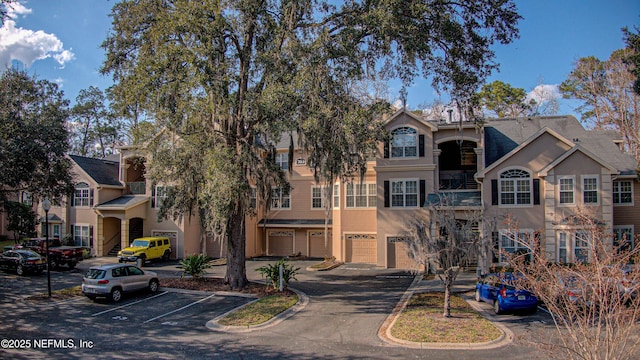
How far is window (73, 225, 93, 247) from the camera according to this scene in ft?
111

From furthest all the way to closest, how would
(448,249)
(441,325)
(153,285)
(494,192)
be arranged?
(494,192) < (153,285) < (448,249) < (441,325)

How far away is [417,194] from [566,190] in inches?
327

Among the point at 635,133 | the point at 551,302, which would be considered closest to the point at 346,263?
the point at 551,302

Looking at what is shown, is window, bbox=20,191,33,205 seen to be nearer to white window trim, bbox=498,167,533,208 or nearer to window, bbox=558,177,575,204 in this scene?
white window trim, bbox=498,167,533,208

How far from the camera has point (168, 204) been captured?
1995cm

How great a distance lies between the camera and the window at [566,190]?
2369 cm

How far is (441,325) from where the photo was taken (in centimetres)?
1407

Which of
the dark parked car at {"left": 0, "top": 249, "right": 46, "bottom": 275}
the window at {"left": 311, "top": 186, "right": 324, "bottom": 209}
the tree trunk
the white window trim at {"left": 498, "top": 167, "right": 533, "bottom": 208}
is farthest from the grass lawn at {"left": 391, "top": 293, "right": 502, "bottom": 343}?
the dark parked car at {"left": 0, "top": 249, "right": 46, "bottom": 275}

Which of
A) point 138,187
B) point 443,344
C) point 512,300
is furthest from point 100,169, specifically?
point 512,300

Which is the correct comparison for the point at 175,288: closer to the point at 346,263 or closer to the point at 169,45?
the point at 169,45

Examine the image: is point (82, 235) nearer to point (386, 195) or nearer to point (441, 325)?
point (386, 195)

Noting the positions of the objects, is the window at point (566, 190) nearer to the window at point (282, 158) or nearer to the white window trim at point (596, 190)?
the white window trim at point (596, 190)

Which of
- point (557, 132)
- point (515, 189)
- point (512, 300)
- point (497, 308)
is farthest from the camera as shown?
point (557, 132)

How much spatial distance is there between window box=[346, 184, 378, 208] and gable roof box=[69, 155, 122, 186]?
19.5 metres
